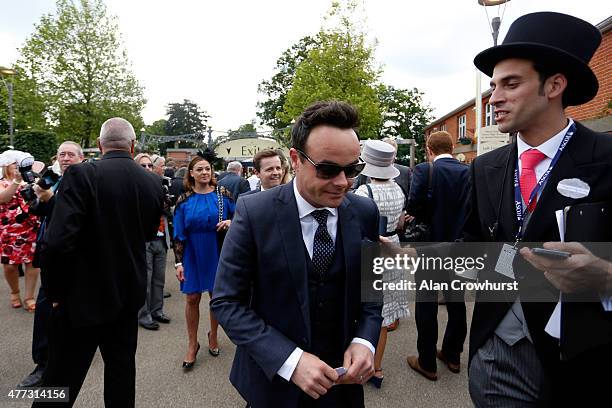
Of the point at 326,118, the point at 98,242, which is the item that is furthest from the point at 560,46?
the point at 98,242

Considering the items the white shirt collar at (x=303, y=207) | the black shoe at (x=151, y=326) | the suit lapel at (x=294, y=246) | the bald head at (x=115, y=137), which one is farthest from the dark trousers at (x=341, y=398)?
the black shoe at (x=151, y=326)

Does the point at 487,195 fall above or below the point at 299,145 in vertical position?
below

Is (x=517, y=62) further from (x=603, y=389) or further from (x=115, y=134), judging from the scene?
(x=115, y=134)

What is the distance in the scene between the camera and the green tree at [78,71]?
19.9 meters

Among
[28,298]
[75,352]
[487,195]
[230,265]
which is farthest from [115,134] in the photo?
[28,298]

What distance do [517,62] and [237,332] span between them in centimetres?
168

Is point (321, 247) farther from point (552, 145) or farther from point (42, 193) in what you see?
point (42, 193)

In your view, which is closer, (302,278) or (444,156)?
(302,278)

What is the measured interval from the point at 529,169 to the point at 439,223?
2375 mm

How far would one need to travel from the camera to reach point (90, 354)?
2.60m

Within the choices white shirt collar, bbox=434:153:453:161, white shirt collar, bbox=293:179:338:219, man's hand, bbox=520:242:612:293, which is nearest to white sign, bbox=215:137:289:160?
white shirt collar, bbox=434:153:453:161

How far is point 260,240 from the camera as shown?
5.43 feet

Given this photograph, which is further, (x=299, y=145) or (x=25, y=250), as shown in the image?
(x=25, y=250)

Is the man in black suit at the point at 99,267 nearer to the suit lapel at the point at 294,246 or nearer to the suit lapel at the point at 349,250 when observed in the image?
the suit lapel at the point at 294,246
